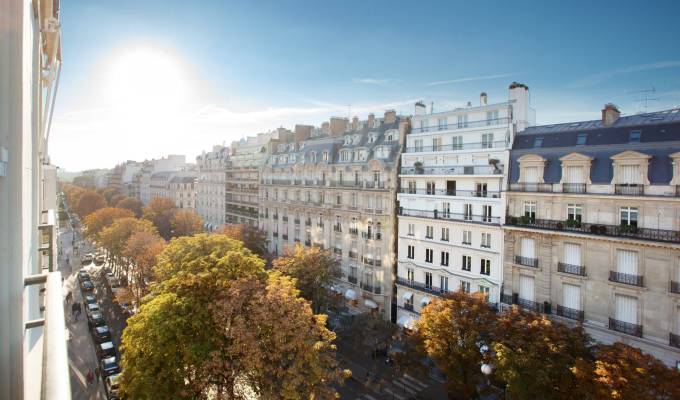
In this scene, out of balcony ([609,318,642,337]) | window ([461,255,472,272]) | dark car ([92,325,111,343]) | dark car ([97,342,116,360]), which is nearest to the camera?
balcony ([609,318,642,337])

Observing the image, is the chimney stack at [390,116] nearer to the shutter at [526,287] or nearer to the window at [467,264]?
the window at [467,264]

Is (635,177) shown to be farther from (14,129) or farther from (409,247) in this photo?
(14,129)

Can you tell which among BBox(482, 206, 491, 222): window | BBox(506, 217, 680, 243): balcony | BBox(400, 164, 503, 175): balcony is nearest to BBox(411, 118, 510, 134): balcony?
BBox(400, 164, 503, 175): balcony

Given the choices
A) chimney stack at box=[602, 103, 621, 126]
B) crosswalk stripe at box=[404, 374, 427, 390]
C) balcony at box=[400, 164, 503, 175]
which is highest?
chimney stack at box=[602, 103, 621, 126]

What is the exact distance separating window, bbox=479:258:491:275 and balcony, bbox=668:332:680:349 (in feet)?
38.3

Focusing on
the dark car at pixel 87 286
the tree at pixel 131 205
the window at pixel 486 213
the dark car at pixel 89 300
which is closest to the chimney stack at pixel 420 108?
the window at pixel 486 213

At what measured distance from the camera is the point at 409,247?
38938mm

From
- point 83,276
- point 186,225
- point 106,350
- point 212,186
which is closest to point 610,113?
point 106,350

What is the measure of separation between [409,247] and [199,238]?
18.8 metres

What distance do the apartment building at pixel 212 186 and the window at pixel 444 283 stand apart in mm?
45239

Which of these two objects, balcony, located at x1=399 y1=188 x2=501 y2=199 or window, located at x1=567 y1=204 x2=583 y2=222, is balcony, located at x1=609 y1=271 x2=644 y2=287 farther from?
balcony, located at x1=399 y1=188 x2=501 y2=199

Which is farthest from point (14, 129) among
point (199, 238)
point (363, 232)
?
point (363, 232)

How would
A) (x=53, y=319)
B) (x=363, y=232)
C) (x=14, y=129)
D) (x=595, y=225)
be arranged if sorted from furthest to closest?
1. (x=363, y=232)
2. (x=595, y=225)
3. (x=14, y=129)
4. (x=53, y=319)

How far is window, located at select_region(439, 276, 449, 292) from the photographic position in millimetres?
35625
